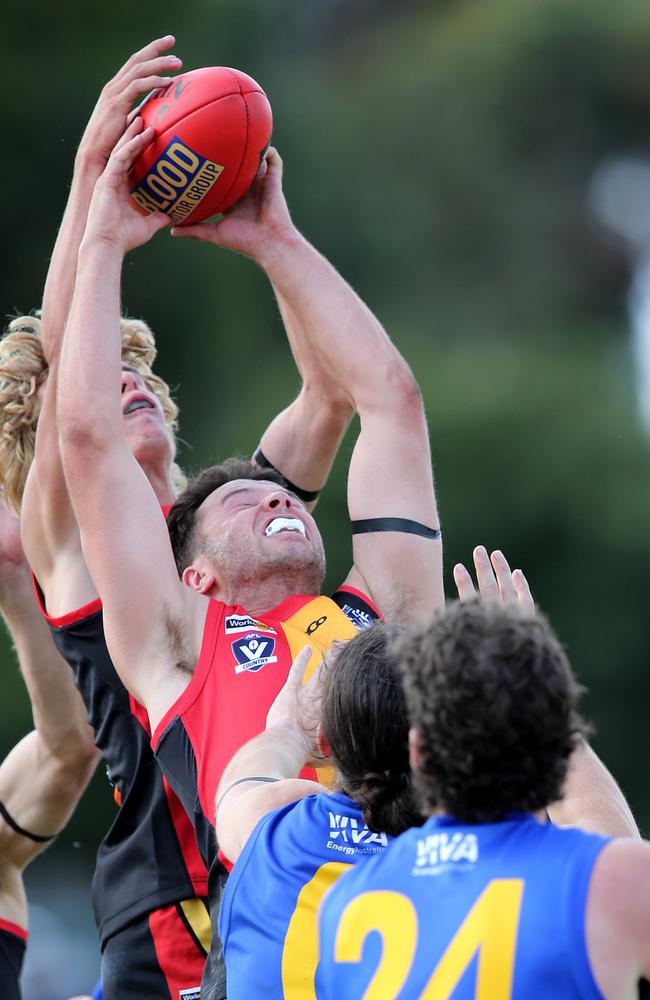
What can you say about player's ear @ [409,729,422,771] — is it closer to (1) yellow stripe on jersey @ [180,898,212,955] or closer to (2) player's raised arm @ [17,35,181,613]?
(1) yellow stripe on jersey @ [180,898,212,955]

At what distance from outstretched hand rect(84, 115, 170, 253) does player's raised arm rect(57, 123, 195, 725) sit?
0.12 metres

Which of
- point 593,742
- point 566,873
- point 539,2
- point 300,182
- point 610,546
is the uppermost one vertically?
point 539,2

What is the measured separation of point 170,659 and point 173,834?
0.66m

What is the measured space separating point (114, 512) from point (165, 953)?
1375 mm

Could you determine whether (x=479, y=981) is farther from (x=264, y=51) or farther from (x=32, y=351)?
(x=264, y=51)

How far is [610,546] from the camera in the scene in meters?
15.4

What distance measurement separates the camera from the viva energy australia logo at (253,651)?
3.89 meters

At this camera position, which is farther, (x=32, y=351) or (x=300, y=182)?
(x=300, y=182)

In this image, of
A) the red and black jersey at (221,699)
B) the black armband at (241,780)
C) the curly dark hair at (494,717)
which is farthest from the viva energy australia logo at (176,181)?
the curly dark hair at (494,717)

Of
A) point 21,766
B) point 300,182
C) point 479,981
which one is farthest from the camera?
point 300,182

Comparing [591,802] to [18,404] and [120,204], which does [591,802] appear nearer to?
[120,204]

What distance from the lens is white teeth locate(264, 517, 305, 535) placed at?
166 inches

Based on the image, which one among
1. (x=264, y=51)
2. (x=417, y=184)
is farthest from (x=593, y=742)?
(x=264, y=51)

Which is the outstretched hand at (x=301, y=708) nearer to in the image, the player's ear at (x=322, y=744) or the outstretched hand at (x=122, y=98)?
the player's ear at (x=322, y=744)
